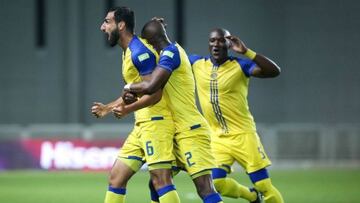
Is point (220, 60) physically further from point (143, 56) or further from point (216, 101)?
point (143, 56)

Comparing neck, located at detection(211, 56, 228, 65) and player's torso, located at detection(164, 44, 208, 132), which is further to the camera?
neck, located at detection(211, 56, 228, 65)

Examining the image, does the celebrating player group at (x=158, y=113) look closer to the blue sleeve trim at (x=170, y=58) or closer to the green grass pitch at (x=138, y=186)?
the blue sleeve trim at (x=170, y=58)

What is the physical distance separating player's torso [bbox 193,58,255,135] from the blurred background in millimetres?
13646

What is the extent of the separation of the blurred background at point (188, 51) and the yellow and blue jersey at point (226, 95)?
13.7 m

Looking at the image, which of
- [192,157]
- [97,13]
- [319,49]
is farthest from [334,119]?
[192,157]

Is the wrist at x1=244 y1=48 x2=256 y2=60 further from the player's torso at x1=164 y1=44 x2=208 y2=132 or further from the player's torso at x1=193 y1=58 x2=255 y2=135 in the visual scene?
the player's torso at x1=164 y1=44 x2=208 y2=132

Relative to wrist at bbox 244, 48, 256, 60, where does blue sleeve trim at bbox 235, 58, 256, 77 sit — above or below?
below

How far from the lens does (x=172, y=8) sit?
2405 centimetres

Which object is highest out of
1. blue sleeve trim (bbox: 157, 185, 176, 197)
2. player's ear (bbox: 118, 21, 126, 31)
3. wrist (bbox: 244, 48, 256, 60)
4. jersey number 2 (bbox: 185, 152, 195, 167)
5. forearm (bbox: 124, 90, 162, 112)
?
player's ear (bbox: 118, 21, 126, 31)

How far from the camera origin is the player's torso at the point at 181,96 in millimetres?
8305

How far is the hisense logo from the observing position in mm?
19156

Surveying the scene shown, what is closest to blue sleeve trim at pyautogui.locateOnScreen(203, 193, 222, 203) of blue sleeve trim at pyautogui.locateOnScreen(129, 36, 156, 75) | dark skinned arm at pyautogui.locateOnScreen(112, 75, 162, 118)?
dark skinned arm at pyautogui.locateOnScreen(112, 75, 162, 118)

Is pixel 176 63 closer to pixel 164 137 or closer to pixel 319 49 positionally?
pixel 164 137

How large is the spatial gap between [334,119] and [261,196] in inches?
576
